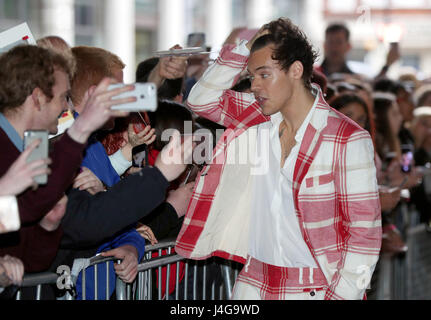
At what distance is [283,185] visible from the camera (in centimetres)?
298

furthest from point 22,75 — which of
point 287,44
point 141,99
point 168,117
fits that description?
point 168,117

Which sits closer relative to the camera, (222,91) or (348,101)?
(222,91)

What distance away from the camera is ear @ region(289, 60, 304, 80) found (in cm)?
310

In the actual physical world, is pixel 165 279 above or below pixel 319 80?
below

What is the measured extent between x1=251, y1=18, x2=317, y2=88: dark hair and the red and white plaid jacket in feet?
0.73

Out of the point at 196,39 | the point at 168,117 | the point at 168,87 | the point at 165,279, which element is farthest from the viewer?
the point at 196,39

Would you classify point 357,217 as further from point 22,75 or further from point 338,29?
point 338,29

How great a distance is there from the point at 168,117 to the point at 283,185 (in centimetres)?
99

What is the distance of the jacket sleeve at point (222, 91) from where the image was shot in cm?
322

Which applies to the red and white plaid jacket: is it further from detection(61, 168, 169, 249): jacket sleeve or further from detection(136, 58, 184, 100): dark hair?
detection(136, 58, 184, 100): dark hair

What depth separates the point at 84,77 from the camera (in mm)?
3541

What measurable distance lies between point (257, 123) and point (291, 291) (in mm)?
791
